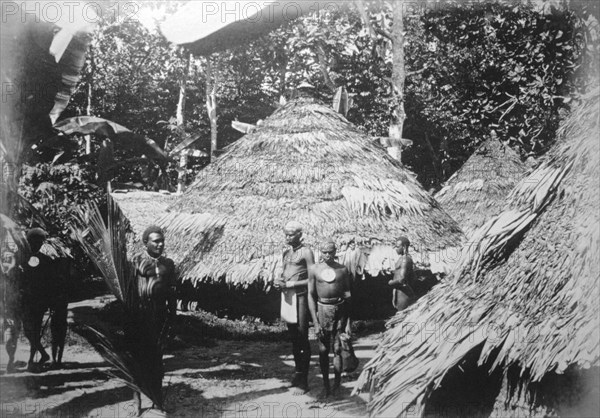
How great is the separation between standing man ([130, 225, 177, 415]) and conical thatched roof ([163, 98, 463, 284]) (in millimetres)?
1759

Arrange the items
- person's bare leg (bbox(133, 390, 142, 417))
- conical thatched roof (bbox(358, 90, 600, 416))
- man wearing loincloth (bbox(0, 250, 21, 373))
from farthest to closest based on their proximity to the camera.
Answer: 1. man wearing loincloth (bbox(0, 250, 21, 373))
2. person's bare leg (bbox(133, 390, 142, 417))
3. conical thatched roof (bbox(358, 90, 600, 416))

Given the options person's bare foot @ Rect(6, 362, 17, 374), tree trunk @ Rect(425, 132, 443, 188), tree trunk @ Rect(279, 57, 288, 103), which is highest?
tree trunk @ Rect(279, 57, 288, 103)

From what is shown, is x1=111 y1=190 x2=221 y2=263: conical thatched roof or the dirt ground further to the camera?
x1=111 y1=190 x2=221 y2=263: conical thatched roof

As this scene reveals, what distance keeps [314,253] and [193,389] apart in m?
2.21

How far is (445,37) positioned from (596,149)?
454cm

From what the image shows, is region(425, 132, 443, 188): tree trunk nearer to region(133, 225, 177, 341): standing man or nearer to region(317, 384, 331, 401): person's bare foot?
region(317, 384, 331, 401): person's bare foot

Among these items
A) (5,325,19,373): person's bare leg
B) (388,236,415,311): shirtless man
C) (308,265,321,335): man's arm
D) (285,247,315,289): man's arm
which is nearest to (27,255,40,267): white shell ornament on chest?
(5,325,19,373): person's bare leg

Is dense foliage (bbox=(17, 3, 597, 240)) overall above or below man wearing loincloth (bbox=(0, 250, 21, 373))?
above

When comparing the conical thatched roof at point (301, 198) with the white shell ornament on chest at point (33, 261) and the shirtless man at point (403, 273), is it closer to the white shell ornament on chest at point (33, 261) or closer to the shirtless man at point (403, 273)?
the shirtless man at point (403, 273)

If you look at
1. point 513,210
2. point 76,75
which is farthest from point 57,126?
point 513,210

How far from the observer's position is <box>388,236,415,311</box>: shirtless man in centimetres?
653

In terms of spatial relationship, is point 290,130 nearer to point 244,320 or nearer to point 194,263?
point 194,263

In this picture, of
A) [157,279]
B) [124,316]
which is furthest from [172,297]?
[124,316]

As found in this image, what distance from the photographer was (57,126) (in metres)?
7.00
